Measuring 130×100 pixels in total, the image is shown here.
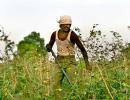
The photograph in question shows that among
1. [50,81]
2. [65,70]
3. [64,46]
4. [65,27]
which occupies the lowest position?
[50,81]

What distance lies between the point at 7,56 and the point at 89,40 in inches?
67.9

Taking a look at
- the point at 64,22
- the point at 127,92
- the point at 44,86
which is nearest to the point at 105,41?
the point at 64,22

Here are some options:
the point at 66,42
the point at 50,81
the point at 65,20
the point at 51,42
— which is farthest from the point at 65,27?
the point at 50,81

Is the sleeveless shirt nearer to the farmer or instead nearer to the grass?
the farmer

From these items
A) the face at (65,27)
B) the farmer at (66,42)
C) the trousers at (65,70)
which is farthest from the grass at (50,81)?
the face at (65,27)

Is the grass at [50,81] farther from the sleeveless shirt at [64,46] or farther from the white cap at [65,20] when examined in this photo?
the white cap at [65,20]

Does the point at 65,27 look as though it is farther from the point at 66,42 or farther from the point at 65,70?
the point at 65,70

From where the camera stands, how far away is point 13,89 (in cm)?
773

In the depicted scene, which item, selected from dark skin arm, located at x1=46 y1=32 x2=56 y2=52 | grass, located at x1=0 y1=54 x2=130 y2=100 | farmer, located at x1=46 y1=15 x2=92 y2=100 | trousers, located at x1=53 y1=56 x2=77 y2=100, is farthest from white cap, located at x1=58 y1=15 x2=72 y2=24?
grass, located at x1=0 y1=54 x2=130 y2=100

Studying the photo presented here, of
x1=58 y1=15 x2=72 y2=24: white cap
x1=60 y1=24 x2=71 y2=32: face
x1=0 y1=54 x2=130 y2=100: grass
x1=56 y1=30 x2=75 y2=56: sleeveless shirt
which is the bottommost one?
x1=0 y1=54 x2=130 y2=100: grass

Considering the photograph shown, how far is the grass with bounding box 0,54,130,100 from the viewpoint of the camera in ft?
22.8

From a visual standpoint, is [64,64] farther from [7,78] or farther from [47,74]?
[7,78]

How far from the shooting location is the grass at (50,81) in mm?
6945

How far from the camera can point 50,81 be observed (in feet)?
26.7
